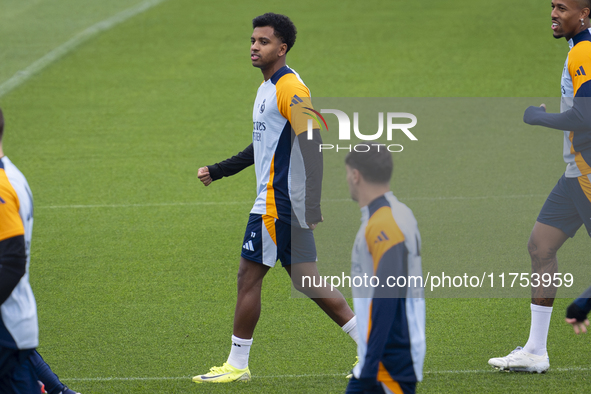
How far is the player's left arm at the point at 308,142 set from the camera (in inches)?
155

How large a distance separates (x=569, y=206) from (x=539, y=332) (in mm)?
783

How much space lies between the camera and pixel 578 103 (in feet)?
12.8

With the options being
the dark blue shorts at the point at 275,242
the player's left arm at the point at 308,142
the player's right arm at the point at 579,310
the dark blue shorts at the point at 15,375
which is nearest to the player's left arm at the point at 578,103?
the player's right arm at the point at 579,310

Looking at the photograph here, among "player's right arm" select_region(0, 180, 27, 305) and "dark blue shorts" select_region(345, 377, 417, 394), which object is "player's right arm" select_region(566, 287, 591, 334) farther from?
"player's right arm" select_region(0, 180, 27, 305)

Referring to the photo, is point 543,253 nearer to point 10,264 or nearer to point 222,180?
point 10,264

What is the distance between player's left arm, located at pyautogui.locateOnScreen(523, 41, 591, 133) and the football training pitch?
149cm

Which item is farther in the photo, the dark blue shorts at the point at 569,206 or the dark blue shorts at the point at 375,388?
the dark blue shorts at the point at 569,206

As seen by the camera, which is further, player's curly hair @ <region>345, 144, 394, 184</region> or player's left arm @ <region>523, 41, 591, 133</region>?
player's left arm @ <region>523, 41, 591, 133</region>

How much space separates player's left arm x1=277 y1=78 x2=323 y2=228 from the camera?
3.95 metres

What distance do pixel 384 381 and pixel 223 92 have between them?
10658mm

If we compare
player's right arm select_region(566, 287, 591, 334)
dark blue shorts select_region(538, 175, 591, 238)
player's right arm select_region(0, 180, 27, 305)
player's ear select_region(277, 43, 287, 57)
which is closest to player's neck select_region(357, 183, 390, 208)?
player's right arm select_region(566, 287, 591, 334)

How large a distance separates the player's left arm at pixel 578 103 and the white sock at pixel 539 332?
1.12m

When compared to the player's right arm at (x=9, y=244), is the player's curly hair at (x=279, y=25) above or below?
above

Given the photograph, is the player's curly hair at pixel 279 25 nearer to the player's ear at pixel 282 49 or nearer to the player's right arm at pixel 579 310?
the player's ear at pixel 282 49
